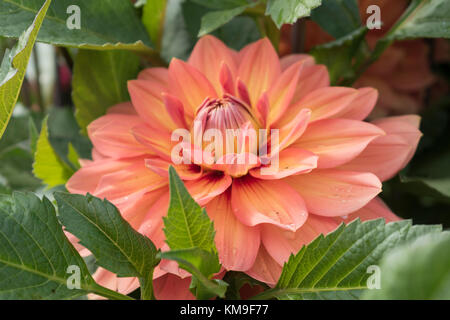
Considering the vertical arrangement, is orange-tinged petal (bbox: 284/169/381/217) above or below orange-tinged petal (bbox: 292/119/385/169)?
below

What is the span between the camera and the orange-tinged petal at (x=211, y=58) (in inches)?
16.6

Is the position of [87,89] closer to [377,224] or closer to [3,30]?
[3,30]

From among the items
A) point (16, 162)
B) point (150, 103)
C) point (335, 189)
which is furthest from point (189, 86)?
point (16, 162)

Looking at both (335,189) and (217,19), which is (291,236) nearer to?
(335,189)

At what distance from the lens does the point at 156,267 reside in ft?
1.10

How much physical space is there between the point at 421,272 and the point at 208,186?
0.19m

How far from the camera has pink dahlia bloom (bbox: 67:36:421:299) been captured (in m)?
0.34

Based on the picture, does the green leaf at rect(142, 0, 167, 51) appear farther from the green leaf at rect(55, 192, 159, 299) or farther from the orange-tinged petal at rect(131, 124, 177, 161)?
the green leaf at rect(55, 192, 159, 299)

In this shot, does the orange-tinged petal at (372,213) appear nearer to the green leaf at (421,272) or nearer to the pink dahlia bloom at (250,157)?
the pink dahlia bloom at (250,157)

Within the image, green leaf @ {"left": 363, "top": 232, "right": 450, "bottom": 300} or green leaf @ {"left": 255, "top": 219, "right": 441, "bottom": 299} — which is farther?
green leaf @ {"left": 255, "top": 219, "right": 441, "bottom": 299}

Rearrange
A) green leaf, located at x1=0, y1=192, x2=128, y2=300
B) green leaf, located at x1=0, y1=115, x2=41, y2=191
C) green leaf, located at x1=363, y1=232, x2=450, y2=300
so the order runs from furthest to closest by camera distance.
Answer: green leaf, located at x1=0, y1=115, x2=41, y2=191
green leaf, located at x1=0, y1=192, x2=128, y2=300
green leaf, located at x1=363, y1=232, x2=450, y2=300

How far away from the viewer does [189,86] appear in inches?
15.9

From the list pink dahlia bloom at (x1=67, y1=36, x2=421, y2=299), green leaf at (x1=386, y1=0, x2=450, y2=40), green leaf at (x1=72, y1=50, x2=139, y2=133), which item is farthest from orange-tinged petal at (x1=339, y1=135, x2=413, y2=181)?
green leaf at (x1=72, y1=50, x2=139, y2=133)

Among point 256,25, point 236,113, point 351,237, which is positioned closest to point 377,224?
point 351,237
